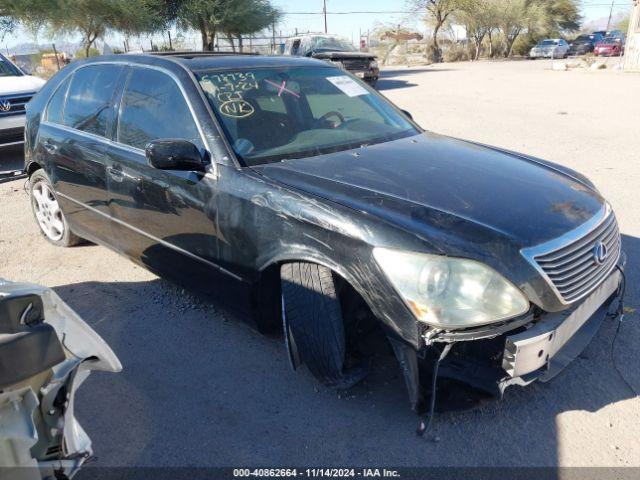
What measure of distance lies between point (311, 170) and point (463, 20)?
4722 cm

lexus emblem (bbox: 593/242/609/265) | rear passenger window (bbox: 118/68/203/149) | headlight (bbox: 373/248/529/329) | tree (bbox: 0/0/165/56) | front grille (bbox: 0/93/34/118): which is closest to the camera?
headlight (bbox: 373/248/529/329)

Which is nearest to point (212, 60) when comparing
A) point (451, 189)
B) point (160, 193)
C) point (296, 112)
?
point (296, 112)

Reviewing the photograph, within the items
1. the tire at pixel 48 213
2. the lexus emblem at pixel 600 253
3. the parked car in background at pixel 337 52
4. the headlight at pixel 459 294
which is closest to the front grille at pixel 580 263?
the lexus emblem at pixel 600 253

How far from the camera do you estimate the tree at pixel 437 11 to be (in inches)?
1630

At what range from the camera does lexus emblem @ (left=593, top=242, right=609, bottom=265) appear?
8.38ft

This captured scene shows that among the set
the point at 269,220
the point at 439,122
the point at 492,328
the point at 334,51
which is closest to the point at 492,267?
the point at 492,328

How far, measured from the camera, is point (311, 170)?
287cm

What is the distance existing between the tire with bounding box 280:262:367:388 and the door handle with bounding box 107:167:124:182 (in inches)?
59.1

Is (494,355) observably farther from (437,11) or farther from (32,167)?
(437,11)

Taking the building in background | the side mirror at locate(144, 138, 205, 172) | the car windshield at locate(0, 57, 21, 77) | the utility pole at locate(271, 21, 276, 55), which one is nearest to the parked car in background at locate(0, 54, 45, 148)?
the car windshield at locate(0, 57, 21, 77)

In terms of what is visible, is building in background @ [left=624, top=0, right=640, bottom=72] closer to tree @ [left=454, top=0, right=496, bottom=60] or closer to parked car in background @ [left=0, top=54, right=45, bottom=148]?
tree @ [left=454, top=0, right=496, bottom=60]

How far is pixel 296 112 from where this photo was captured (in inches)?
138

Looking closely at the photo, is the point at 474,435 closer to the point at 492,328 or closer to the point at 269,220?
the point at 492,328

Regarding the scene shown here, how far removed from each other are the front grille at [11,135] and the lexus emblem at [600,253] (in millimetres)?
8471
